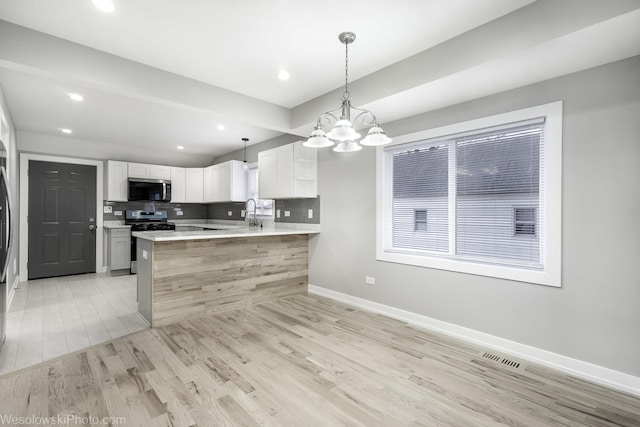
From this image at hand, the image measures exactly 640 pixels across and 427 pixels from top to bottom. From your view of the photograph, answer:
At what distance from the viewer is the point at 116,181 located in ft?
19.5

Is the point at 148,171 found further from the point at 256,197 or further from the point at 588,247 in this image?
the point at 588,247

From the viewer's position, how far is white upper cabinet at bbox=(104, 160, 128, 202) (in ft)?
19.2

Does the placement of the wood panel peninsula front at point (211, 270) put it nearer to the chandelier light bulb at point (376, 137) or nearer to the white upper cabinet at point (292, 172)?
the white upper cabinet at point (292, 172)

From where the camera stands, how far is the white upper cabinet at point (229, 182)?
19.6 feet

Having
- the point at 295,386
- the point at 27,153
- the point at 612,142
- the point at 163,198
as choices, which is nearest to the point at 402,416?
the point at 295,386

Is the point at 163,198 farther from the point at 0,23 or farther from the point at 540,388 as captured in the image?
the point at 540,388

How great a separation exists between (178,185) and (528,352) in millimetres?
6746

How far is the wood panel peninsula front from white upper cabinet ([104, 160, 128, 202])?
9.12 feet

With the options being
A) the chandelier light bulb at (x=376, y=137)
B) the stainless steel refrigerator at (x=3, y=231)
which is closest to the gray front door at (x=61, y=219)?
the stainless steel refrigerator at (x=3, y=231)

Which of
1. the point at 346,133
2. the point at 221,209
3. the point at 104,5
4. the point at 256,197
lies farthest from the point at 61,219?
the point at 346,133

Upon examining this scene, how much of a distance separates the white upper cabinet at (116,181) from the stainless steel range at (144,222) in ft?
1.34

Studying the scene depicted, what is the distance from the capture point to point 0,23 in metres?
2.27

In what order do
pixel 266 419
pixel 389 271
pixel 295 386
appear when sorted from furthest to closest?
pixel 389 271, pixel 295 386, pixel 266 419

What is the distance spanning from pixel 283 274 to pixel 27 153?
5.04 meters
